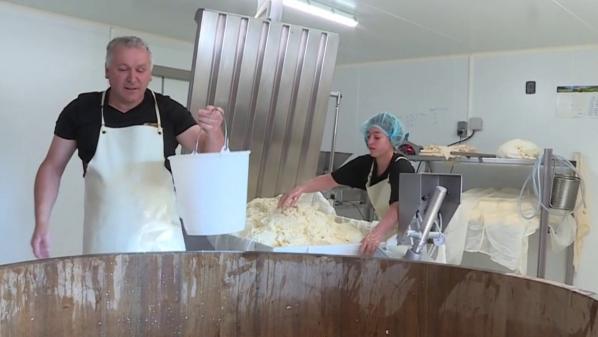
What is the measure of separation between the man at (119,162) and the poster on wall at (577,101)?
9.80 ft

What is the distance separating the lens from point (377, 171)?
→ 2.29 m

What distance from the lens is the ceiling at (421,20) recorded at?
280 cm

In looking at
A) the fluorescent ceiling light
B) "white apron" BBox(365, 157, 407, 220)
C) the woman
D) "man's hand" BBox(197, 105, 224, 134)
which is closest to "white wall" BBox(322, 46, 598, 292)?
the fluorescent ceiling light

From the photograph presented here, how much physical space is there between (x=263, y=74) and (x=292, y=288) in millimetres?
1335

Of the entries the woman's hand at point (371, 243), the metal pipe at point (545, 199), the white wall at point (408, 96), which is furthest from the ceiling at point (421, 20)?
the woman's hand at point (371, 243)

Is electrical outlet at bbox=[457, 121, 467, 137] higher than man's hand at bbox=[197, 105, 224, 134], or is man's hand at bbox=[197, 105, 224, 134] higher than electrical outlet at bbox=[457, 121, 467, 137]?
electrical outlet at bbox=[457, 121, 467, 137]

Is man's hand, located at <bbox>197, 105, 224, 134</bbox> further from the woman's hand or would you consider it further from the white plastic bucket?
the woman's hand

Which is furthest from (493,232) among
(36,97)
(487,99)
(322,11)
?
(36,97)

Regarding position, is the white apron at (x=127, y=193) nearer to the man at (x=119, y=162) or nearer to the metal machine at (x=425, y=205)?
the man at (x=119, y=162)

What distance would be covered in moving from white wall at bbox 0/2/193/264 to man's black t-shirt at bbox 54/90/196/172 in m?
1.99

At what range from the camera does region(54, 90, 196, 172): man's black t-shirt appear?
161cm

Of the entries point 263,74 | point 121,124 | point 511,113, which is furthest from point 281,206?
point 511,113

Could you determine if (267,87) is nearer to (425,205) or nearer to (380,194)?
(380,194)

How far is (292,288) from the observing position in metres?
1.12
